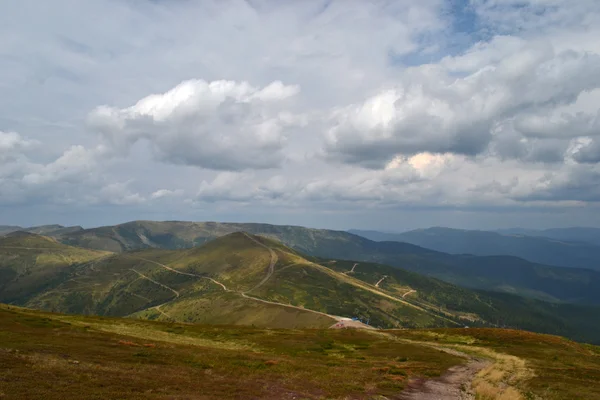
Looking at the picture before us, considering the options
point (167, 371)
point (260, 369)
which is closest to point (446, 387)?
point (260, 369)

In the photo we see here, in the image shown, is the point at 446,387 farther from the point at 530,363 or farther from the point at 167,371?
the point at 167,371

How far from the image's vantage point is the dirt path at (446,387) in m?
39.0

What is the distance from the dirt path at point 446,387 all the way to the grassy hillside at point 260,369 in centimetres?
55

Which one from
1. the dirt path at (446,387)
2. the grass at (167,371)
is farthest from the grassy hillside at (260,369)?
the dirt path at (446,387)

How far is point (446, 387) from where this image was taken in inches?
1740

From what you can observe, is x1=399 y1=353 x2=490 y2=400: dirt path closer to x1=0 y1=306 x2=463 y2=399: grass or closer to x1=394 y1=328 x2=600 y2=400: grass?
x1=0 y1=306 x2=463 y2=399: grass

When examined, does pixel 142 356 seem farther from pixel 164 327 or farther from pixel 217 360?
pixel 164 327

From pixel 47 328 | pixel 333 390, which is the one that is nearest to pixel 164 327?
pixel 47 328

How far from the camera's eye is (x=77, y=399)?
2419cm

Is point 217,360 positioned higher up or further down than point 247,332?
higher up

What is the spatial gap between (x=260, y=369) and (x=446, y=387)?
22.7 metres

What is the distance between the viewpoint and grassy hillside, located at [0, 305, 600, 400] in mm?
29484

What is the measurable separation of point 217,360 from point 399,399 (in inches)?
940

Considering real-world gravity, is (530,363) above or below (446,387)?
below
